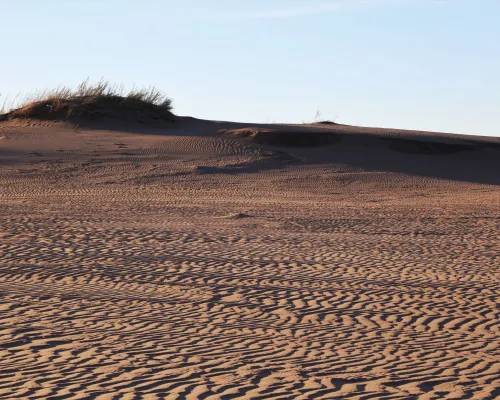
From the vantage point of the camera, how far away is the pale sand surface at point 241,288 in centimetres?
679

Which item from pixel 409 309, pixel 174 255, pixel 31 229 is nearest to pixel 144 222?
pixel 31 229

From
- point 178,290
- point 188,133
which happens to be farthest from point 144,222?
point 188,133

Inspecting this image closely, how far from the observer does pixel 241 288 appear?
11117 mm

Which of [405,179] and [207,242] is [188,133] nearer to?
[405,179]

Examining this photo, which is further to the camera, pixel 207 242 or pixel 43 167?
pixel 43 167

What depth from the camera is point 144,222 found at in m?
18.7

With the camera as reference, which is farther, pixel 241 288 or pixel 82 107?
pixel 82 107

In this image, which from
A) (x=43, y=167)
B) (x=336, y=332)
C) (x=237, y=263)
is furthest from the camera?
(x=43, y=167)

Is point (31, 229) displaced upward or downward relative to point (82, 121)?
downward

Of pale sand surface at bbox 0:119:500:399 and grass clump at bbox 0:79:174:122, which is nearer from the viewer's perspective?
pale sand surface at bbox 0:119:500:399

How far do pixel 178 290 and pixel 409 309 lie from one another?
2.84m

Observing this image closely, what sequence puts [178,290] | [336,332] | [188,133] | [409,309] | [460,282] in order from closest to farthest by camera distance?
[336,332], [409,309], [178,290], [460,282], [188,133]

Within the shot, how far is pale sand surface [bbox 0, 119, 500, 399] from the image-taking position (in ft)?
22.3

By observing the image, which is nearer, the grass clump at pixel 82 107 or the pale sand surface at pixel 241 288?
the pale sand surface at pixel 241 288
